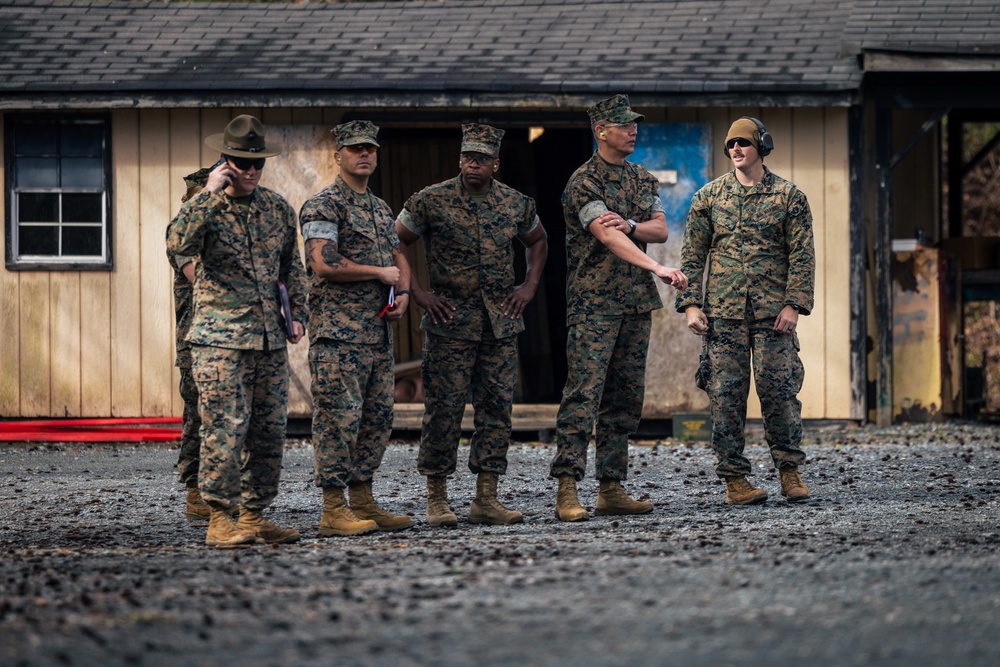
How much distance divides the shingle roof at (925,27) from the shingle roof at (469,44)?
17 mm

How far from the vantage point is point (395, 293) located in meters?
6.87

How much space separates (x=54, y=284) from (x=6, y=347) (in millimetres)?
693

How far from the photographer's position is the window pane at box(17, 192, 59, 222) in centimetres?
1271

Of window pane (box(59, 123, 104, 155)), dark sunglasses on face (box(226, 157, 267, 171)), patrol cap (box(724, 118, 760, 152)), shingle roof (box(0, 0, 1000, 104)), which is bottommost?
dark sunglasses on face (box(226, 157, 267, 171))

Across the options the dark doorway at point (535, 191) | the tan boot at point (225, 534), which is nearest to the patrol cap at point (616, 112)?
the tan boot at point (225, 534)

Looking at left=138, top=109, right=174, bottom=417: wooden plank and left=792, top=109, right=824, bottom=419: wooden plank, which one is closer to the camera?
left=792, top=109, right=824, bottom=419: wooden plank

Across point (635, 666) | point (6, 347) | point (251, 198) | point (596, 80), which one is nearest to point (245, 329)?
point (251, 198)

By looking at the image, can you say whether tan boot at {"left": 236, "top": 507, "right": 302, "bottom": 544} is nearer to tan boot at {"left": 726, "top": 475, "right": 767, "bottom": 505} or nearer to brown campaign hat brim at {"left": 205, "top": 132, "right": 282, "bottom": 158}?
brown campaign hat brim at {"left": 205, "top": 132, "right": 282, "bottom": 158}

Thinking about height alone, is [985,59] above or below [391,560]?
above

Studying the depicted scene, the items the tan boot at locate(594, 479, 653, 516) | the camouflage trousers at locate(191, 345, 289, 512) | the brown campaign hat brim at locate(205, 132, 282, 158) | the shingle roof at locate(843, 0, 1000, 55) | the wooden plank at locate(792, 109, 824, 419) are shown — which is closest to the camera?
the camouflage trousers at locate(191, 345, 289, 512)

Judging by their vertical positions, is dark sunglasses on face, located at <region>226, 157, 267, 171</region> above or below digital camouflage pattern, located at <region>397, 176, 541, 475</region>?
above

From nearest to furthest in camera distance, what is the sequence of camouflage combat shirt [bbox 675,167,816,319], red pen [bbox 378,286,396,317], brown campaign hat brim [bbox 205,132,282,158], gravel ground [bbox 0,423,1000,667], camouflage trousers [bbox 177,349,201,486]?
gravel ground [bbox 0,423,1000,667] → brown campaign hat brim [bbox 205,132,282,158] → red pen [bbox 378,286,396,317] → camouflage trousers [bbox 177,349,201,486] → camouflage combat shirt [bbox 675,167,816,319]

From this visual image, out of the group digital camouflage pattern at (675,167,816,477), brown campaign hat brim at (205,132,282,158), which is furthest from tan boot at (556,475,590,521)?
brown campaign hat brim at (205,132,282,158)

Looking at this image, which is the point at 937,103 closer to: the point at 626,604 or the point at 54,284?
the point at 54,284
